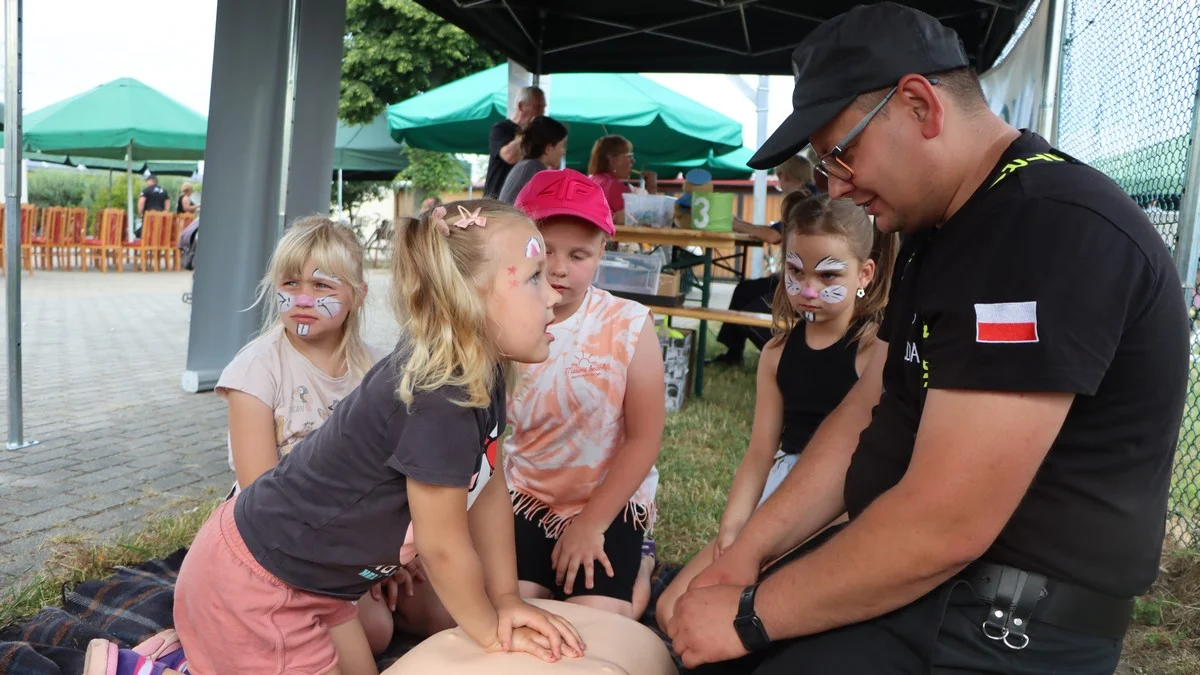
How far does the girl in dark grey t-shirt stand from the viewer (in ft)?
5.50

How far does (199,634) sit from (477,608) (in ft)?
2.35

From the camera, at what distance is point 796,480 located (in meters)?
1.98

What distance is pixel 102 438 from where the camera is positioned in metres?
4.66

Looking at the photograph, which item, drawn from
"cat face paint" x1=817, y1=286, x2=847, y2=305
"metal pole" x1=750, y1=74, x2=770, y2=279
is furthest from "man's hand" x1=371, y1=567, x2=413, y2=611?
"metal pole" x1=750, y1=74, x2=770, y2=279

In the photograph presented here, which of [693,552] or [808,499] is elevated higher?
[808,499]

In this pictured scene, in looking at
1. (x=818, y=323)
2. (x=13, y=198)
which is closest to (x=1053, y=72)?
(x=818, y=323)

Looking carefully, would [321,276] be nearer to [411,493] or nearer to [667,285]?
[411,493]

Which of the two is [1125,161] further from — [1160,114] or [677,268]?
[677,268]

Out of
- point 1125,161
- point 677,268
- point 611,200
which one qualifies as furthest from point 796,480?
point 677,268

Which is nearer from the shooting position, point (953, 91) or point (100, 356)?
point (953, 91)

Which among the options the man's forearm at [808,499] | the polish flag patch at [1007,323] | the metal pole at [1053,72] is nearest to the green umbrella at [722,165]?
the metal pole at [1053,72]

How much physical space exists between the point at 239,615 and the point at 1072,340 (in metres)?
1.71

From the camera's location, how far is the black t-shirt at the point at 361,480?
65.2 inches

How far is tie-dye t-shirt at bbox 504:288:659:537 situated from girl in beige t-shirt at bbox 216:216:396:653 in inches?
21.4
